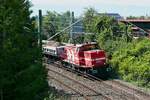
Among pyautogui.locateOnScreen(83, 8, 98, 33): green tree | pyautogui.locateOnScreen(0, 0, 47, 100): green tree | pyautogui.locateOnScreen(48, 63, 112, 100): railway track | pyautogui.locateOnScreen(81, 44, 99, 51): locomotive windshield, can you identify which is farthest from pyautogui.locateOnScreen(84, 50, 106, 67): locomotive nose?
pyautogui.locateOnScreen(0, 0, 47, 100): green tree

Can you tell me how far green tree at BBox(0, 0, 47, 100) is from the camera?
15.7 m

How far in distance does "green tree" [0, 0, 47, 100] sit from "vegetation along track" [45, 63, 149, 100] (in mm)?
10187

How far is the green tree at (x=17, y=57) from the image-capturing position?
1570 cm

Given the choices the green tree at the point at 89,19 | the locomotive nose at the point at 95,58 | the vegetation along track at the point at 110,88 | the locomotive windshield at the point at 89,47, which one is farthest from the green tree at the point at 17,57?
the green tree at the point at 89,19

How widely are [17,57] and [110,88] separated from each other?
46.0 feet

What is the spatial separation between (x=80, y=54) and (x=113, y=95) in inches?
342

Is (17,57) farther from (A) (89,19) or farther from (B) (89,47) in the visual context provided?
(A) (89,19)

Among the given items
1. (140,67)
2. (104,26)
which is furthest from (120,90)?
(104,26)

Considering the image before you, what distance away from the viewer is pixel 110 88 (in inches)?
1155

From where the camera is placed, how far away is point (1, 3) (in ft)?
52.4

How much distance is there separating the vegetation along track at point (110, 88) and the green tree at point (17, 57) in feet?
33.4

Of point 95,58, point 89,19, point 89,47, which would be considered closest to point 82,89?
point 95,58

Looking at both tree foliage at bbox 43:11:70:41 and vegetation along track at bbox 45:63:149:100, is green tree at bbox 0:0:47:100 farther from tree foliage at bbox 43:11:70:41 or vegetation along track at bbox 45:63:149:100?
tree foliage at bbox 43:11:70:41

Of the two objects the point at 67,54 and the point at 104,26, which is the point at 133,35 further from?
the point at 67,54
